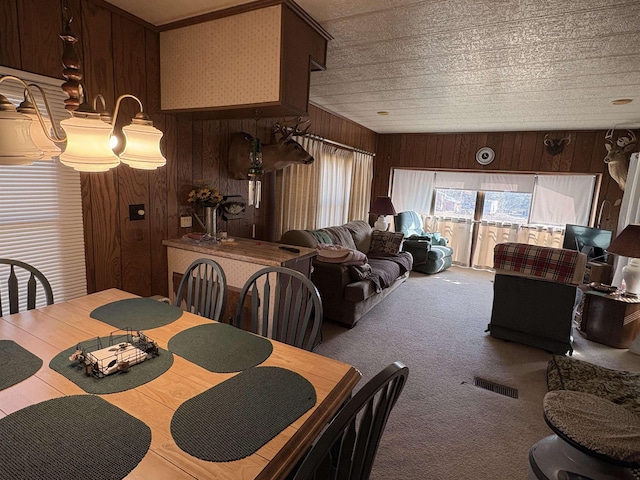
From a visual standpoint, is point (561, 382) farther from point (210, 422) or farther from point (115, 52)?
point (115, 52)

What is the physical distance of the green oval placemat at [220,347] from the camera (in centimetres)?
127

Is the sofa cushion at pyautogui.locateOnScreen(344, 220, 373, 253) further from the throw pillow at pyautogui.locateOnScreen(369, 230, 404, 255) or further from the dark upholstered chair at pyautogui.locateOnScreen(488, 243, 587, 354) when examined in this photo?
the dark upholstered chair at pyautogui.locateOnScreen(488, 243, 587, 354)

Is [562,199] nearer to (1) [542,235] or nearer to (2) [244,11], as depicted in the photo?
(1) [542,235]

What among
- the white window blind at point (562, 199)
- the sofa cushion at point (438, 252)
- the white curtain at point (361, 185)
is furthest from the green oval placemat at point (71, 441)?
the white window blind at point (562, 199)

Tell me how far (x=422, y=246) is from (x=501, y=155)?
208 centimetres

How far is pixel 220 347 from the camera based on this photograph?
1389 millimetres

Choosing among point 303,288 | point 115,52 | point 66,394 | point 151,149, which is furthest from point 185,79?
point 66,394

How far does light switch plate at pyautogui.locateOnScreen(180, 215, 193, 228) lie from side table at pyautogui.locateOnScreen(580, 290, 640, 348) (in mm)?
3902

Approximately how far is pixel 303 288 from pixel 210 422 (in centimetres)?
88

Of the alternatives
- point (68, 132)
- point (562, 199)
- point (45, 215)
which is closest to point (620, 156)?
point (562, 199)

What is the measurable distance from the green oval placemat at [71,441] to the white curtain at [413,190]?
6.44 m

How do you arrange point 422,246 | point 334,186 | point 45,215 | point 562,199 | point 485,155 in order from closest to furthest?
point 45,215
point 334,186
point 562,199
point 422,246
point 485,155

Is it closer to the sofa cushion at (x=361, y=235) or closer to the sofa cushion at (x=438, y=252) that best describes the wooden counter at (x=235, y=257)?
the sofa cushion at (x=361, y=235)

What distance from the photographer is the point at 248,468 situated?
813mm
